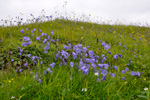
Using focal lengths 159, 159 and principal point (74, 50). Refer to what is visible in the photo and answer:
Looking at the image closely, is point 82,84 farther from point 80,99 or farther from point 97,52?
point 97,52

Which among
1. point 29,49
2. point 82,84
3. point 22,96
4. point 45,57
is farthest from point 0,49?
point 82,84

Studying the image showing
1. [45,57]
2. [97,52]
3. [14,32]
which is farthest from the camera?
[14,32]

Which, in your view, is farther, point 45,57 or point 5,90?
point 45,57

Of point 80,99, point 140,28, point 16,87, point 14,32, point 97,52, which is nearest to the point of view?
point 80,99

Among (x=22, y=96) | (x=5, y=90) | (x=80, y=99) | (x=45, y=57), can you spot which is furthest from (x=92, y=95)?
(x=45, y=57)

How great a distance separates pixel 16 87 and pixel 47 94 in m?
0.44

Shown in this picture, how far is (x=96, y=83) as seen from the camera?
211cm

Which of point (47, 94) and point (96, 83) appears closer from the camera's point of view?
point (47, 94)

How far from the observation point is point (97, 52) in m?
3.72

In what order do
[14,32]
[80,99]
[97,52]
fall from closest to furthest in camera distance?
1. [80,99]
2. [97,52]
3. [14,32]

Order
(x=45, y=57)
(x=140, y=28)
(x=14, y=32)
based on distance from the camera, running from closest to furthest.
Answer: (x=45, y=57) < (x=14, y=32) < (x=140, y=28)

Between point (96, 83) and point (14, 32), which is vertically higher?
point (14, 32)

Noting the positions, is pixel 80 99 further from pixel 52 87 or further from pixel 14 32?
pixel 14 32

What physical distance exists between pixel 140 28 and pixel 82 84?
25.0 ft
